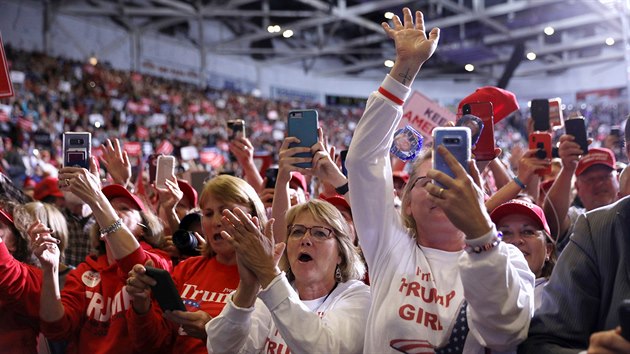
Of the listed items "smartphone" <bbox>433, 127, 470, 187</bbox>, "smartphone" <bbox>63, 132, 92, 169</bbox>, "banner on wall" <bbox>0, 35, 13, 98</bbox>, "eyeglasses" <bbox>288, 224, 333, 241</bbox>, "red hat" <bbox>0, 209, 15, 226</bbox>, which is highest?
"banner on wall" <bbox>0, 35, 13, 98</bbox>

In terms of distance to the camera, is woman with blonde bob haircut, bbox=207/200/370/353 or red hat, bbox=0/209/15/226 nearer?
woman with blonde bob haircut, bbox=207/200/370/353

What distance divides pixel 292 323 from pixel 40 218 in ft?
6.41

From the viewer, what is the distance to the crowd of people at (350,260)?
5.40 feet

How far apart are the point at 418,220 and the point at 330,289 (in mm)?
457

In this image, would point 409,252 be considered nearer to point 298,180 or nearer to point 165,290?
point 165,290

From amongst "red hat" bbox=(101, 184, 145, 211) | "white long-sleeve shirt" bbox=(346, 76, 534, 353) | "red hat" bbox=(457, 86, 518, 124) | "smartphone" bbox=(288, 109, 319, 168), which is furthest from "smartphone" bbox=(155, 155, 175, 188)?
"white long-sleeve shirt" bbox=(346, 76, 534, 353)

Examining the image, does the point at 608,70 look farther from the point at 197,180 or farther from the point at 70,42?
the point at 197,180

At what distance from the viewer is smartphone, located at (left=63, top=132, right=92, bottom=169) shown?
2.72m

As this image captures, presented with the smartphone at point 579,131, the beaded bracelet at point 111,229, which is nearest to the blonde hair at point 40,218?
the beaded bracelet at point 111,229

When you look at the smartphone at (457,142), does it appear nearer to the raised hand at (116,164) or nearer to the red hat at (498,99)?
the red hat at (498,99)

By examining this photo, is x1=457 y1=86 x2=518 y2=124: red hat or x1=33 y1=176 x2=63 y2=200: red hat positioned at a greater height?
x1=457 y1=86 x2=518 y2=124: red hat

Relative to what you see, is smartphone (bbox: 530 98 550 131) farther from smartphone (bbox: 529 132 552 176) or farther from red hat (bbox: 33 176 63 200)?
red hat (bbox: 33 176 63 200)

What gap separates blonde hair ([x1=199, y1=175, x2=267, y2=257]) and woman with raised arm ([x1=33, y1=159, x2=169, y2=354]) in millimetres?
372

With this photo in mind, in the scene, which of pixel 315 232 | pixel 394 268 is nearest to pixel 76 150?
pixel 315 232
